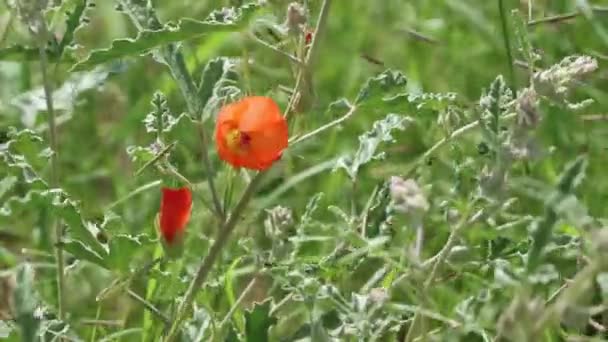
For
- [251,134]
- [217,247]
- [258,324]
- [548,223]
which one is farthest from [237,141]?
[548,223]

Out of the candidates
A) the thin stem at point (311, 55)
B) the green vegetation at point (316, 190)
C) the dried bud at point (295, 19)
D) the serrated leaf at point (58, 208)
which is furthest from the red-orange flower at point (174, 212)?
the dried bud at point (295, 19)

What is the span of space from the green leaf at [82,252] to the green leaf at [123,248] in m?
0.01

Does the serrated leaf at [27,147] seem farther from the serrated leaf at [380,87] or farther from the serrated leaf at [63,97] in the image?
the serrated leaf at [380,87]

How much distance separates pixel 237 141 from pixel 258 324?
0.83ft

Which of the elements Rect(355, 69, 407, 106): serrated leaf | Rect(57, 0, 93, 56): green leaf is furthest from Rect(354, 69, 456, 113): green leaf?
Rect(57, 0, 93, 56): green leaf

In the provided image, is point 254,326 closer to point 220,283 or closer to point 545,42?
point 220,283

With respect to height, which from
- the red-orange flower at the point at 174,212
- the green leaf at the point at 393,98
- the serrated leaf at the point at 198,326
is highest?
the green leaf at the point at 393,98

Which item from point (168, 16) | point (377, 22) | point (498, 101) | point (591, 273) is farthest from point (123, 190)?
point (591, 273)

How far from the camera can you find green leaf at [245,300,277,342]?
→ 189cm

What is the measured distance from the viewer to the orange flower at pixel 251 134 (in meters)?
1.86

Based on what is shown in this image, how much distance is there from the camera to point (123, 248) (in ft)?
6.22

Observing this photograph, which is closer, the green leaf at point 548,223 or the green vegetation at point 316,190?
the green leaf at point 548,223

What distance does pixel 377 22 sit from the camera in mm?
3717

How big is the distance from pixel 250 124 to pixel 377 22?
192 cm
